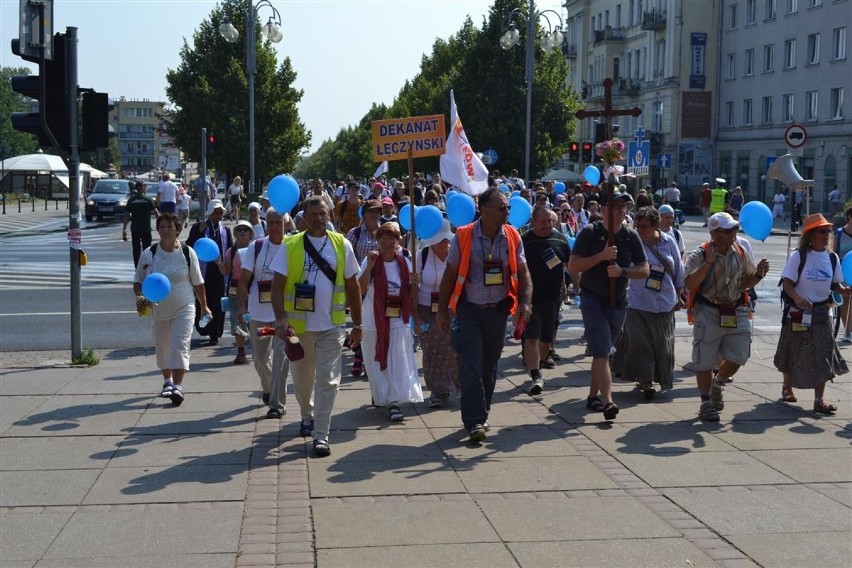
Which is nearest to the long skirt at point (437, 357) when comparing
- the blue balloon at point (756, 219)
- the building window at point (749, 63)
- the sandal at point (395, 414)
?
the sandal at point (395, 414)

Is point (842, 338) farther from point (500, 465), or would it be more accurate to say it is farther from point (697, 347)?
point (500, 465)

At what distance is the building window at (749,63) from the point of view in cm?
6225

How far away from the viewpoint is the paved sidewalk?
591cm

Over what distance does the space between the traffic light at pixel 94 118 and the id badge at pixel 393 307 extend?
3.93 metres

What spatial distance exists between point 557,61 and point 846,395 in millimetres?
52228

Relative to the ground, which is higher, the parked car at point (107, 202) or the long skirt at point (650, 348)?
the parked car at point (107, 202)

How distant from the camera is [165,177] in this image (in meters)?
29.4

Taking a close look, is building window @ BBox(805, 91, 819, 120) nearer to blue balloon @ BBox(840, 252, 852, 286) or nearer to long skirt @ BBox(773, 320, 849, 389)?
blue balloon @ BBox(840, 252, 852, 286)

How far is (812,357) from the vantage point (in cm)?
953

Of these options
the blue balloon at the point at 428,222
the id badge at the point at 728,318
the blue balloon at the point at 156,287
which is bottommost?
the id badge at the point at 728,318

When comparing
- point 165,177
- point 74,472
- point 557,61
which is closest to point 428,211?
point 74,472

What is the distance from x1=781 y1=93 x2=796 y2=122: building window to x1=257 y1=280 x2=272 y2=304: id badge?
172 feet

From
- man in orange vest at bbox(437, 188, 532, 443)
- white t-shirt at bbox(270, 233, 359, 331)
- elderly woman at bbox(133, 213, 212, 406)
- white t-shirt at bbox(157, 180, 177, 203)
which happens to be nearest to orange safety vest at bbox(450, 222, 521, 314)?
man in orange vest at bbox(437, 188, 532, 443)

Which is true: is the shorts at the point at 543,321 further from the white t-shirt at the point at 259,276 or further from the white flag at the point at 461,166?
the white t-shirt at the point at 259,276
